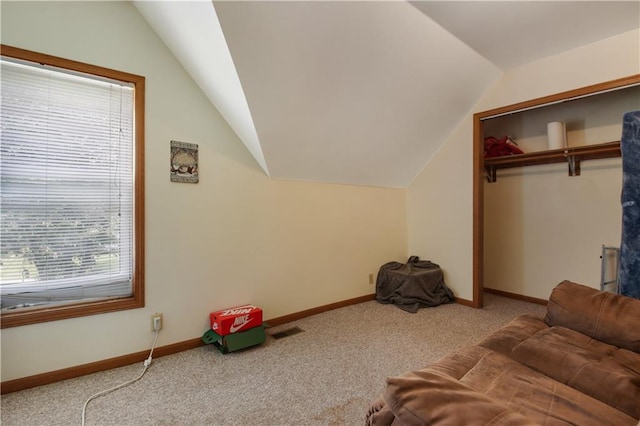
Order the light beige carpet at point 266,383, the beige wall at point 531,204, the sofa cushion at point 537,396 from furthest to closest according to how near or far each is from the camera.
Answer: the beige wall at point 531,204, the light beige carpet at point 266,383, the sofa cushion at point 537,396

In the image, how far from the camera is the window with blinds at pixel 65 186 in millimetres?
1846

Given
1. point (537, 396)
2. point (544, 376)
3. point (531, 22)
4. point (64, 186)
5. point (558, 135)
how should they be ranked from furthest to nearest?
point (558, 135) < point (531, 22) < point (64, 186) < point (544, 376) < point (537, 396)

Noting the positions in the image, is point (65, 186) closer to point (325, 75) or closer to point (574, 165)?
point (325, 75)

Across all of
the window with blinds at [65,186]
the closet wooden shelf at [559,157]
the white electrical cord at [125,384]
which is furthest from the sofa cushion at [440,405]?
the closet wooden shelf at [559,157]

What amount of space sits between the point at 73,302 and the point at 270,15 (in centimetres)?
227

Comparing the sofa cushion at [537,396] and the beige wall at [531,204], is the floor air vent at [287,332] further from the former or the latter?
the beige wall at [531,204]

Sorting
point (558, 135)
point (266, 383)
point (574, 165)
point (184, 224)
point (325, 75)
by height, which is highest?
point (325, 75)

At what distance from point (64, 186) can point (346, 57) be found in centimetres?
217

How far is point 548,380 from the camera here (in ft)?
3.67

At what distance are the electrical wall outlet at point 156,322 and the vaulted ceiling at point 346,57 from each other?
1482 millimetres

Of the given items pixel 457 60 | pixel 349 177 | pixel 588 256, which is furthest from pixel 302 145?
pixel 588 256

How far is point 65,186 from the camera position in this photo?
2.00m

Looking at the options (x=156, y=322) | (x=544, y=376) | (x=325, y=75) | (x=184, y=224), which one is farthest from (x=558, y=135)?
(x=156, y=322)

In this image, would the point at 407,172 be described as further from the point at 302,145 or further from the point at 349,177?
the point at 302,145
